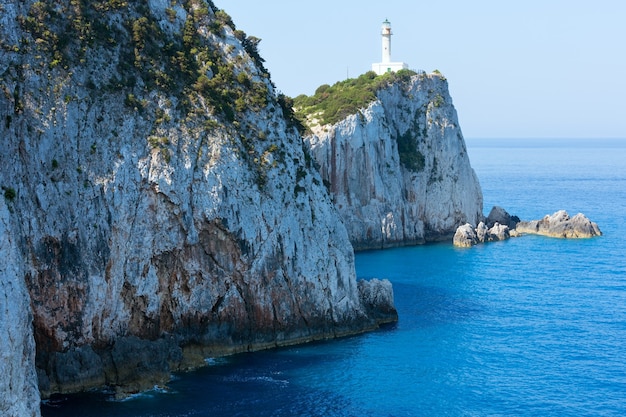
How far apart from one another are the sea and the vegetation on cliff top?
23.7 meters

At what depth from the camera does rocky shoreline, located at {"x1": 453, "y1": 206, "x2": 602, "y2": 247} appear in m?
101

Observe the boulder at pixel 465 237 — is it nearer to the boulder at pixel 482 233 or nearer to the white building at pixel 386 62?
the boulder at pixel 482 233

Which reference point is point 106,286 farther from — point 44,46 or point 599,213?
point 599,213

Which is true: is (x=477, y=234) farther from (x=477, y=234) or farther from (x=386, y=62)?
(x=386, y=62)

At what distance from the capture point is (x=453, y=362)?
2160 inches

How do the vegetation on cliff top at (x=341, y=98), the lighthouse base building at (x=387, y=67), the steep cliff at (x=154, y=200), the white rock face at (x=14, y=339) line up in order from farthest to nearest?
the lighthouse base building at (x=387, y=67) → the vegetation on cliff top at (x=341, y=98) → the steep cliff at (x=154, y=200) → the white rock face at (x=14, y=339)

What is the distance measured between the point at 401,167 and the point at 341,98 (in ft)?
40.8

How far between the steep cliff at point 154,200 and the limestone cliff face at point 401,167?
119ft

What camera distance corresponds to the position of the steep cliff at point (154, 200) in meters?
47.8

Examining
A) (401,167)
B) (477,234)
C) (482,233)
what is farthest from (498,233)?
(401,167)

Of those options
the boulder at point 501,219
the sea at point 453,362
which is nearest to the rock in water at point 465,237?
the boulder at point 501,219

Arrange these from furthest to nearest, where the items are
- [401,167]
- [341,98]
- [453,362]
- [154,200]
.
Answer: [401,167]
[341,98]
[453,362]
[154,200]

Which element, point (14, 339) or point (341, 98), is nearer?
point (14, 339)

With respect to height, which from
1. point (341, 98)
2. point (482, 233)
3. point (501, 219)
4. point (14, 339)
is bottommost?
point (482, 233)
